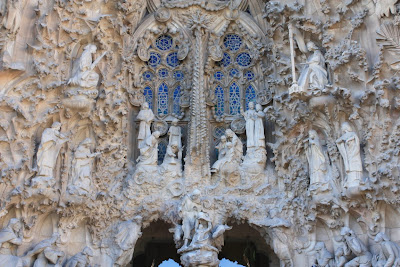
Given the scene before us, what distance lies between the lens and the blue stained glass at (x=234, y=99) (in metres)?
12.0

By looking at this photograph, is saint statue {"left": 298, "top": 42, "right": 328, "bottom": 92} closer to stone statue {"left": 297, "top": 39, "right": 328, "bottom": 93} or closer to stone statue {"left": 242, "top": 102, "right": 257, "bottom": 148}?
stone statue {"left": 297, "top": 39, "right": 328, "bottom": 93}

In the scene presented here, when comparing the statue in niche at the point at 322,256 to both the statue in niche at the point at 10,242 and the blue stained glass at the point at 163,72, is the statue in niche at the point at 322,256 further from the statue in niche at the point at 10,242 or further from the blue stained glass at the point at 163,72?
the statue in niche at the point at 10,242

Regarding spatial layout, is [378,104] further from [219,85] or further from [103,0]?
[103,0]

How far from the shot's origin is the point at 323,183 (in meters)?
10.3

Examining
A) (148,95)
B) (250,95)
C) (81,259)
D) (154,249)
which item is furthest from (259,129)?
(81,259)

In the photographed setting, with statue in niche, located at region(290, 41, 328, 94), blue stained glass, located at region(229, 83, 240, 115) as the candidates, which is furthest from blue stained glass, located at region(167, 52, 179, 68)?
statue in niche, located at region(290, 41, 328, 94)

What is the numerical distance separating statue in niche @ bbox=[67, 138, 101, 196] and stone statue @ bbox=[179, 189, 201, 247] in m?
1.68

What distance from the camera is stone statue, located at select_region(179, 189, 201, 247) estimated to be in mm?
10219

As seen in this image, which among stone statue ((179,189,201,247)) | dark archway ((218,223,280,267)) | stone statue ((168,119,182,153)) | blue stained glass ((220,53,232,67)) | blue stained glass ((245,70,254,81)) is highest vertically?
blue stained glass ((220,53,232,67))

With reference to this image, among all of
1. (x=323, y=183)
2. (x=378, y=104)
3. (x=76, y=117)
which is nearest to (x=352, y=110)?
(x=378, y=104)

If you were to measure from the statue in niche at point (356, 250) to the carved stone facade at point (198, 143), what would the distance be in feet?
0.10

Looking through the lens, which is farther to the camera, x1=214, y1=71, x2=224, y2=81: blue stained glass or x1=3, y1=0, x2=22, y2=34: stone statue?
x1=214, y1=71, x2=224, y2=81: blue stained glass

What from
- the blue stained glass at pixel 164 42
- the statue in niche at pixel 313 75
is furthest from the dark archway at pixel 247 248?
the blue stained glass at pixel 164 42

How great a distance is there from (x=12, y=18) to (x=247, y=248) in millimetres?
6302
